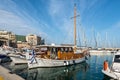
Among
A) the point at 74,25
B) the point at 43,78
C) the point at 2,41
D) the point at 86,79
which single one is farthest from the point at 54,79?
the point at 2,41

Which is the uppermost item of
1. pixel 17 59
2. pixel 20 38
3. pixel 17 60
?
pixel 20 38

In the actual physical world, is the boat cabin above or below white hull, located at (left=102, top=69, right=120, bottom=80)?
above

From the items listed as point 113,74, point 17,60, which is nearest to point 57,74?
point 113,74

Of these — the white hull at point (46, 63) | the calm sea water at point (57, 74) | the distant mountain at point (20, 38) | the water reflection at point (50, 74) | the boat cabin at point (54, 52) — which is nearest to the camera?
the water reflection at point (50, 74)

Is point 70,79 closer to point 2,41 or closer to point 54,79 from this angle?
point 54,79

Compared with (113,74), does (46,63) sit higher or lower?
higher

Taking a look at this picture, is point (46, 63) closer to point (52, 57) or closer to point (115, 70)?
point (52, 57)

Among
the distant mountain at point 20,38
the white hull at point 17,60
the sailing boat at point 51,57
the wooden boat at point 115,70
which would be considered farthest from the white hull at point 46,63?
the distant mountain at point 20,38

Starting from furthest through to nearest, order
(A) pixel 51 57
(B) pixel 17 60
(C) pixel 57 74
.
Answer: (B) pixel 17 60
(A) pixel 51 57
(C) pixel 57 74

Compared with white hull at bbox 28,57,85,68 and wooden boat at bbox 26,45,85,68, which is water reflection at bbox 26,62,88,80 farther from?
wooden boat at bbox 26,45,85,68

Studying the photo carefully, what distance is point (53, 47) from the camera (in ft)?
105

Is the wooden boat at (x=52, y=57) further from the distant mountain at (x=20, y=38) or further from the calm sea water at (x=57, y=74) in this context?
the distant mountain at (x=20, y=38)

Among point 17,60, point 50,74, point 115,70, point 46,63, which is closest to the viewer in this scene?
point 115,70

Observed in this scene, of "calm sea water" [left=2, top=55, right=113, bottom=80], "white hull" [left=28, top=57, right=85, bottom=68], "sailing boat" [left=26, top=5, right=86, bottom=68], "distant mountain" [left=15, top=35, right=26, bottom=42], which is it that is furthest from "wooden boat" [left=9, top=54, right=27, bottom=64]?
"distant mountain" [left=15, top=35, right=26, bottom=42]
